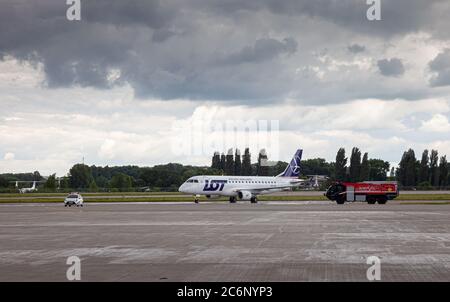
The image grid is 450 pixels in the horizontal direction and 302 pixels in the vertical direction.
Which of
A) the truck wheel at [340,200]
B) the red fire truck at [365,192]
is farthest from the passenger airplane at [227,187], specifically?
the truck wheel at [340,200]

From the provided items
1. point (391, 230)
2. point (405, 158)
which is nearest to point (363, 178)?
point (405, 158)

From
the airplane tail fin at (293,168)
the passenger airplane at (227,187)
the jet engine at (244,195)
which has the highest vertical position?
the airplane tail fin at (293,168)

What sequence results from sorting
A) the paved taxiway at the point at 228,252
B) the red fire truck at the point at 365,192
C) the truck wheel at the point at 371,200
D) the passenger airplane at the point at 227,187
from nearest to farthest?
the paved taxiway at the point at 228,252 → the red fire truck at the point at 365,192 → the truck wheel at the point at 371,200 → the passenger airplane at the point at 227,187

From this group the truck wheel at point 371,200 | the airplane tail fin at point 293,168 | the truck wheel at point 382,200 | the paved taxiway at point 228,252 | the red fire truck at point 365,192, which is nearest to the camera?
the paved taxiway at point 228,252

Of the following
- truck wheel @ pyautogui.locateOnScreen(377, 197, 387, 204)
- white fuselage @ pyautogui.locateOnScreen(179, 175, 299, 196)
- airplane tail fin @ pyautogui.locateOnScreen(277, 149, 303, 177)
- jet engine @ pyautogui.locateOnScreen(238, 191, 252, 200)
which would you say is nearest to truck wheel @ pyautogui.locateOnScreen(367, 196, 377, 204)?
truck wheel @ pyautogui.locateOnScreen(377, 197, 387, 204)

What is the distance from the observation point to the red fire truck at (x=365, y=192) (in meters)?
76.5

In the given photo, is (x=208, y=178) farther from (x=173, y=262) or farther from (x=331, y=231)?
(x=173, y=262)

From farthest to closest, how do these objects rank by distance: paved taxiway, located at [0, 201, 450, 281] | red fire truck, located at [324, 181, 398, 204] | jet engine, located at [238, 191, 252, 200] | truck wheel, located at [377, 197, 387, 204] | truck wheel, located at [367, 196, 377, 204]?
jet engine, located at [238, 191, 252, 200], truck wheel, located at [367, 196, 377, 204], red fire truck, located at [324, 181, 398, 204], truck wheel, located at [377, 197, 387, 204], paved taxiway, located at [0, 201, 450, 281]

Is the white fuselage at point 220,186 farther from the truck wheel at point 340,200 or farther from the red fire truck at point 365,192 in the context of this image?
the truck wheel at point 340,200

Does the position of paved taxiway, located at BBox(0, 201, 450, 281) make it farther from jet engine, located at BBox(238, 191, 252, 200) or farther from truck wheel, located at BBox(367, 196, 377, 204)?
jet engine, located at BBox(238, 191, 252, 200)

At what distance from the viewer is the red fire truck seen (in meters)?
76.5

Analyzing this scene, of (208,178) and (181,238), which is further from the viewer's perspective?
(208,178)
